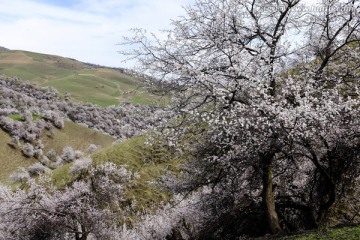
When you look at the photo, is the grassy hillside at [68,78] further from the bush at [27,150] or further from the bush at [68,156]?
the bush at [27,150]

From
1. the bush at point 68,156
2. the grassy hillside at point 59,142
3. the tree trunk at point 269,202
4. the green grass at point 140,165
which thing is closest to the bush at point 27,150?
the grassy hillside at point 59,142

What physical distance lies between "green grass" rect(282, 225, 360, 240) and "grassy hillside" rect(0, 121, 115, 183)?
154 feet

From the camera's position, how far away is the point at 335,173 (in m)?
9.98

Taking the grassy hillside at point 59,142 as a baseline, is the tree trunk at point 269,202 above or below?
above

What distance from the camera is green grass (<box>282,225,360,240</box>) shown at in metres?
7.48

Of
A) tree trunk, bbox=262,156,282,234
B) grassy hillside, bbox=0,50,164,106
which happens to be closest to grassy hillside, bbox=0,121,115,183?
tree trunk, bbox=262,156,282,234

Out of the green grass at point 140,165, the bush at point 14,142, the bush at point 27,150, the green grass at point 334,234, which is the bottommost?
the bush at point 27,150

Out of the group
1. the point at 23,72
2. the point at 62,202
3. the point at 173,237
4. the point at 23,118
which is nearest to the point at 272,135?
the point at 173,237

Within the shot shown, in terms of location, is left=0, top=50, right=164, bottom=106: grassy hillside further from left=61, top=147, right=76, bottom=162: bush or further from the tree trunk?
the tree trunk

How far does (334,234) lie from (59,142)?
65959mm

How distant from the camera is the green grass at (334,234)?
24.5ft

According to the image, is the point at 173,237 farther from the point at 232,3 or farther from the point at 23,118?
the point at 23,118

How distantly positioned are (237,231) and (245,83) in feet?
16.0

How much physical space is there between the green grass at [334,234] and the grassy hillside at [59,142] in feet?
154
